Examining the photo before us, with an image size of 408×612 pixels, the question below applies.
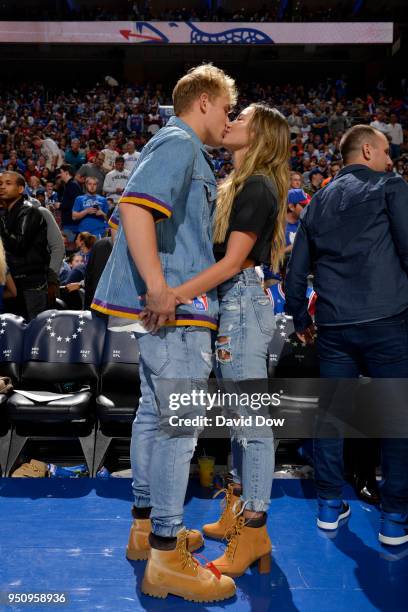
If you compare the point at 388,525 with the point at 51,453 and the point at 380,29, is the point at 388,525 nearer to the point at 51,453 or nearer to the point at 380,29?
the point at 51,453

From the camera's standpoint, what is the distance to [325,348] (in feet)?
8.25

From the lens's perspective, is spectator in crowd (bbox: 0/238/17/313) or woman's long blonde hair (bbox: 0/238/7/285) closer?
woman's long blonde hair (bbox: 0/238/7/285)

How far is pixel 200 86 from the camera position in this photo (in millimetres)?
1992

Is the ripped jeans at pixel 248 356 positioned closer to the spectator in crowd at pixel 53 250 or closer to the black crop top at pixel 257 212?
the black crop top at pixel 257 212

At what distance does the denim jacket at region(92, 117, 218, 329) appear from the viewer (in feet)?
6.27

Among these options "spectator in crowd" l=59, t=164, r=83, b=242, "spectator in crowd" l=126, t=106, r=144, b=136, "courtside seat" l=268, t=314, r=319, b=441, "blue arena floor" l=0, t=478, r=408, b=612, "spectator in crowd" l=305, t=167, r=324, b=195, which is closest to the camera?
"blue arena floor" l=0, t=478, r=408, b=612

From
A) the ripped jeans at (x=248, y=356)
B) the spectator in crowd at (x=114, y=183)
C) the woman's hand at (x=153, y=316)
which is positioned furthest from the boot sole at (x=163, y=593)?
the spectator in crowd at (x=114, y=183)

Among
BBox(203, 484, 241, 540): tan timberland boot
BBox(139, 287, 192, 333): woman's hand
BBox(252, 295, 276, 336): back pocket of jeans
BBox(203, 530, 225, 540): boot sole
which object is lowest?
BBox(203, 530, 225, 540): boot sole

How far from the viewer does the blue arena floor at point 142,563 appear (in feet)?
6.56

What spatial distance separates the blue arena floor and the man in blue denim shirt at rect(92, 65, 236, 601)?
15 centimetres

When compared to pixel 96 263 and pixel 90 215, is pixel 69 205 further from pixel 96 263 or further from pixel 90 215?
pixel 96 263

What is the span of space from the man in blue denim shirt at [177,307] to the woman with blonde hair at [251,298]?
5.5 inches

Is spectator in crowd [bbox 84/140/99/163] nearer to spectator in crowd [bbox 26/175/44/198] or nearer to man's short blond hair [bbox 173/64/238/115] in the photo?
spectator in crowd [bbox 26/175/44/198]
